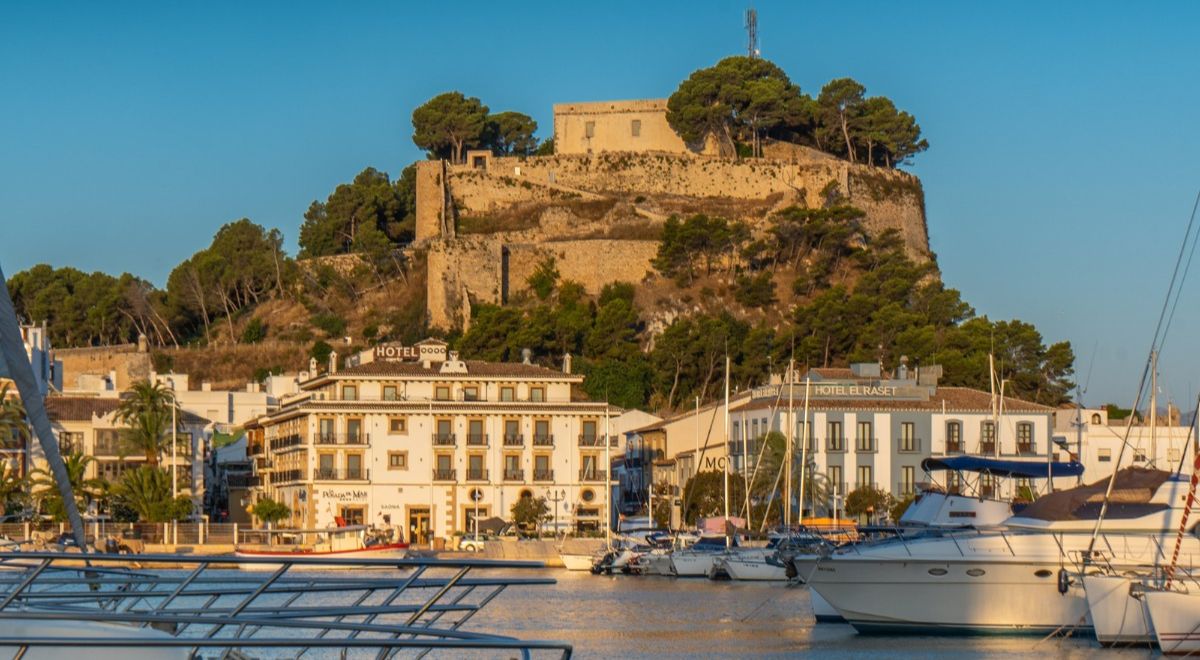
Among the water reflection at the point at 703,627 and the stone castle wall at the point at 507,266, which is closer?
the water reflection at the point at 703,627

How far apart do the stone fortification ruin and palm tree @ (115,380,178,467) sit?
37.0m

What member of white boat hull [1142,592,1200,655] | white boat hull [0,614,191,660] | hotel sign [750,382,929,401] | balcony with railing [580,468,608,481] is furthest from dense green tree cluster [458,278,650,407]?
white boat hull [0,614,191,660]

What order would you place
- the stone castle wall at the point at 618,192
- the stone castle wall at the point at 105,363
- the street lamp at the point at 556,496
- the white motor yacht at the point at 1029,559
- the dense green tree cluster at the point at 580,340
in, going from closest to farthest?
1. the white motor yacht at the point at 1029,559
2. the street lamp at the point at 556,496
3. the dense green tree cluster at the point at 580,340
4. the stone castle wall at the point at 105,363
5. the stone castle wall at the point at 618,192

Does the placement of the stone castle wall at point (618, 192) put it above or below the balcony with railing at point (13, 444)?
above

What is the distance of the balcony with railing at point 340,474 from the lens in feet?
250

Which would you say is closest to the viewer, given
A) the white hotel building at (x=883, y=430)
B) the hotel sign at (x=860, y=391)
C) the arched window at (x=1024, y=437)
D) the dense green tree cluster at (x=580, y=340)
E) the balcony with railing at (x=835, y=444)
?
the white hotel building at (x=883, y=430)

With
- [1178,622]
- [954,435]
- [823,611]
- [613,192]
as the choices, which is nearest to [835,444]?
[954,435]

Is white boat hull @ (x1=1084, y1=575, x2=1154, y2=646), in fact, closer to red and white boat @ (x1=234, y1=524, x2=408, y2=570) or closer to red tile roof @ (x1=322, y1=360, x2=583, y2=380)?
red and white boat @ (x1=234, y1=524, x2=408, y2=570)

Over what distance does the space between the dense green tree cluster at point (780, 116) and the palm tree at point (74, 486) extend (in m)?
54.6

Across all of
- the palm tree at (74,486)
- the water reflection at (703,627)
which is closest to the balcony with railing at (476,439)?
the palm tree at (74,486)

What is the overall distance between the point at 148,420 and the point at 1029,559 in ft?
175

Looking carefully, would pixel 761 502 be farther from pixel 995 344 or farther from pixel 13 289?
pixel 13 289

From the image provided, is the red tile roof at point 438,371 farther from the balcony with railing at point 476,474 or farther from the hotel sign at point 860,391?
the hotel sign at point 860,391

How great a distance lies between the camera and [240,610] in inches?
446
